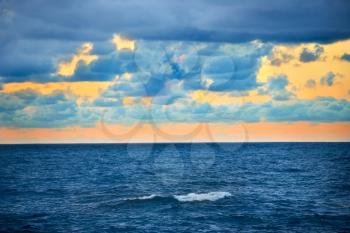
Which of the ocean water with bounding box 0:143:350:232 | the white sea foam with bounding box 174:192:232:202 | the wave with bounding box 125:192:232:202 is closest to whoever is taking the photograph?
the ocean water with bounding box 0:143:350:232

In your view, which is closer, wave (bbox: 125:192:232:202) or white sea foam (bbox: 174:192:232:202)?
wave (bbox: 125:192:232:202)

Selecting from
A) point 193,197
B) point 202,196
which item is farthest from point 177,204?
point 202,196

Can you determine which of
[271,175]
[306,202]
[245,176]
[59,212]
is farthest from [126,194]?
[271,175]

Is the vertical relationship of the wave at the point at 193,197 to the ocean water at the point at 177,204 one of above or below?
above

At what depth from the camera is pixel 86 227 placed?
42.4 metres

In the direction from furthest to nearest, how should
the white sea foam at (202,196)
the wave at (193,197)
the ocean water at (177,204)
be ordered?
the white sea foam at (202,196) < the wave at (193,197) < the ocean water at (177,204)

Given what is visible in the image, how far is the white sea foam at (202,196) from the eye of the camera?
56184 millimetres

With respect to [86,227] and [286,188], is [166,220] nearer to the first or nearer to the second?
[86,227]

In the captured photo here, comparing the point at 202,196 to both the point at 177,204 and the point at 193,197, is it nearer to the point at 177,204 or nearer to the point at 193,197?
the point at 193,197

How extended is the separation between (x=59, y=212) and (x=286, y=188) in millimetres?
39098

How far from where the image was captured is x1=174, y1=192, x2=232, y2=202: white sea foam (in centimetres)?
5618

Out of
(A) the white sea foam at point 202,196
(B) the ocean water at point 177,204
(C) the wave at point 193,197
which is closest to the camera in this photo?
(B) the ocean water at point 177,204

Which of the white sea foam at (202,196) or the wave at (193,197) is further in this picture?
the white sea foam at (202,196)

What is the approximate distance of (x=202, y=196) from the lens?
190 ft
